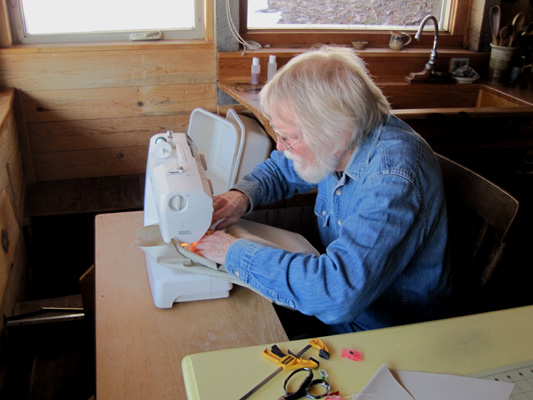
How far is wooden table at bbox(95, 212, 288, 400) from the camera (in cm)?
105

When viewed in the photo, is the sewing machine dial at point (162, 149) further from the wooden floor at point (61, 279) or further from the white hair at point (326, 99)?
the wooden floor at point (61, 279)

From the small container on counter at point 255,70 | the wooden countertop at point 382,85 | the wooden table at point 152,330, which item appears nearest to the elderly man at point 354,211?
the wooden table at point 152,330

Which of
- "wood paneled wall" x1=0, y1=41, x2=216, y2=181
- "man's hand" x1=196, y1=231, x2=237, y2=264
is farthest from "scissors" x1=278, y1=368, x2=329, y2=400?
"wood paneled wall" x1=0, y1=41, x2=216, y2=181

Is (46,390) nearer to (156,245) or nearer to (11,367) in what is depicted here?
(11,367)

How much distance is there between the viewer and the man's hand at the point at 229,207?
4.86 feet

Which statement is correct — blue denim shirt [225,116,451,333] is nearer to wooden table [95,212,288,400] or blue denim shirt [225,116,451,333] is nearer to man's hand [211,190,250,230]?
wooden table [95,212,288,400]

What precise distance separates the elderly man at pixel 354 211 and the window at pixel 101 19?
1.55 metres

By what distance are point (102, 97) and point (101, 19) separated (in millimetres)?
381

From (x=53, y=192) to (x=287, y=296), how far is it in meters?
1.84

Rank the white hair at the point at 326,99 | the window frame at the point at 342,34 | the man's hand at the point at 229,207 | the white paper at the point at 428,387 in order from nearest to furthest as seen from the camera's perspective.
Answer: the white paper at the point at 428,387, the white hair at the point at 326,99, the man's hand at the point at 229,207, the window frame at the point at 342,34

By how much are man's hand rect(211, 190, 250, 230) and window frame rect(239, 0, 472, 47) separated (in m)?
1.40

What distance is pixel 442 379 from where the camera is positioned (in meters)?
0.93

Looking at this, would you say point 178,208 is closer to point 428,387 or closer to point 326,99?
point 326,99

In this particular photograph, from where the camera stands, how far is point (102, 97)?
8.43 feet
